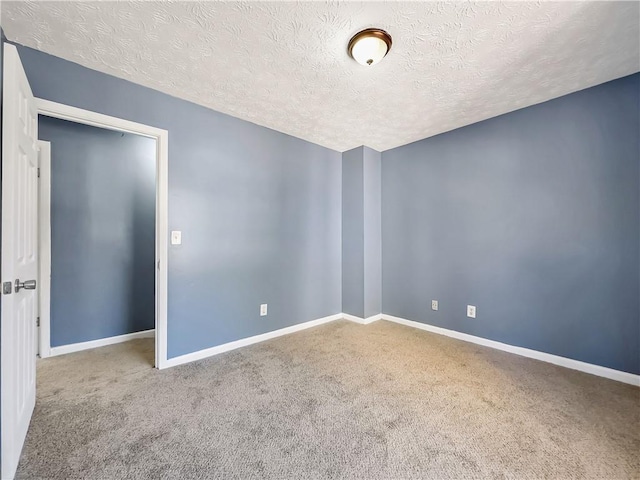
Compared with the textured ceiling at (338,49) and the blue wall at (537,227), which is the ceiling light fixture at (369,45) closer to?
the textured ceiling at (338,49)

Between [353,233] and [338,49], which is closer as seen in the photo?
[338,49]

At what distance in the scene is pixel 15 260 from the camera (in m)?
1.38

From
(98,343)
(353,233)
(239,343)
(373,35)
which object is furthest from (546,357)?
(98,343)

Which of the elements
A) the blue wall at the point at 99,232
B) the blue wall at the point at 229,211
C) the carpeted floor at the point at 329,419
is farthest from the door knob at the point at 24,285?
the blue wall at the point at 99,232

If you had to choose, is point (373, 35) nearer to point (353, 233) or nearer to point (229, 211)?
point (229, 211)

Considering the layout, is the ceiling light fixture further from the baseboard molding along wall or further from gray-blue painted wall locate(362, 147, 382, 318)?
the baseboard molding along wall

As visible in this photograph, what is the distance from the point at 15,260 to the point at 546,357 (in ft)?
12.7

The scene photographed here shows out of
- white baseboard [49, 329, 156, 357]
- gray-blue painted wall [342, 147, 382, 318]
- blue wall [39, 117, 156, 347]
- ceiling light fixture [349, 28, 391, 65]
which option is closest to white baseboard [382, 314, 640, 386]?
gray-blue painted wall [342, 147, 382, 318]

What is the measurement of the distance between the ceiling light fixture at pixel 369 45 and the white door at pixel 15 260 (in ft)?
5.75

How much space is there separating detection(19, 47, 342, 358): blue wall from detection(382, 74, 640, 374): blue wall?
1.21 meters

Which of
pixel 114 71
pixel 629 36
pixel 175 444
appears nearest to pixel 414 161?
pixel 629 36

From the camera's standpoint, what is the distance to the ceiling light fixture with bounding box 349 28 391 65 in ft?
5.43

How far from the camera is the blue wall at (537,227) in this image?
7.23ft

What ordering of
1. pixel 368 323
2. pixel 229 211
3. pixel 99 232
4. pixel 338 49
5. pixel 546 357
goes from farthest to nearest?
pixel 368 323, pixel 99 232, pixel 229 211, pixel 546 357, pixel 338 49
